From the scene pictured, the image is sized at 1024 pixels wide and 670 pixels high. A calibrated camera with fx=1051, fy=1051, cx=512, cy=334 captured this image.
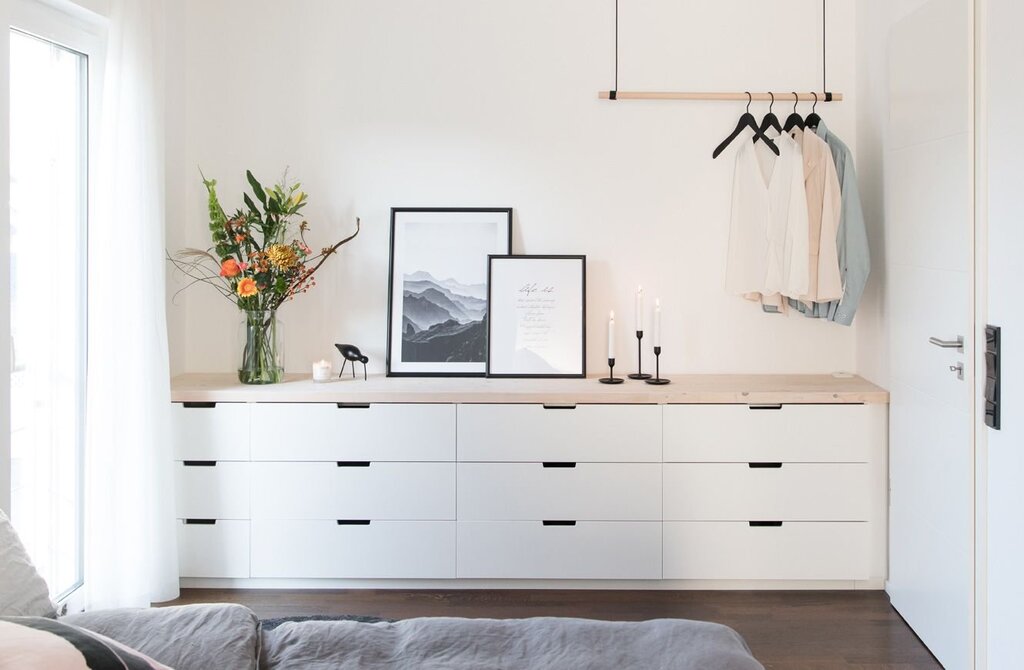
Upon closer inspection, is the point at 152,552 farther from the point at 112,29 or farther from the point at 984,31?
the point at 984,31

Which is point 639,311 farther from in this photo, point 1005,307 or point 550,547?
point 1005,307

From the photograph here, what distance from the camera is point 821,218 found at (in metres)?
3.85

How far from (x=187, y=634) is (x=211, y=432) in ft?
6.27

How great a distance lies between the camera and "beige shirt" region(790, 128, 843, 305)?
379 centimetres

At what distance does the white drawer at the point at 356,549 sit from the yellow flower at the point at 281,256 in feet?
3.01

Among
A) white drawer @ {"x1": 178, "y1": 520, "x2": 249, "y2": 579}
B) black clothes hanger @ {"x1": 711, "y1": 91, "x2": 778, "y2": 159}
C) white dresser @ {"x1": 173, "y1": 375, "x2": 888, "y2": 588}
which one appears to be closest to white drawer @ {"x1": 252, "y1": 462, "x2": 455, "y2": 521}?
white dresser @ {"x1": 173, "y1": 375, "x2": 888, "y2": 588}

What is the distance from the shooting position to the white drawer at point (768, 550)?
12.3 feet

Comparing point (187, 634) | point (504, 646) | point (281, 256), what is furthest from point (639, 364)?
point (187, 634)

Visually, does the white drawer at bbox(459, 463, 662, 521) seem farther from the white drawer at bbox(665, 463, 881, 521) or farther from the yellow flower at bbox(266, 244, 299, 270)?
the yellow flower at bbox(266, 244, 299, 270)

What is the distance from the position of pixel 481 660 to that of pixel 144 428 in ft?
6.28

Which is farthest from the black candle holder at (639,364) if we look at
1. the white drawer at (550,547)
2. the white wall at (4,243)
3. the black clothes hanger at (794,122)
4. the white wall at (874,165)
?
the white wall at (4,243)

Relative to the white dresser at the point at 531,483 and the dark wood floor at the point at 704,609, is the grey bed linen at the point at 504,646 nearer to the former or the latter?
the dark wood floor at the point at 704,609

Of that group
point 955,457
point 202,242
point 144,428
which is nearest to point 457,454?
point 144,428

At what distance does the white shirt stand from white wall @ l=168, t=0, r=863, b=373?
0.32 ft
